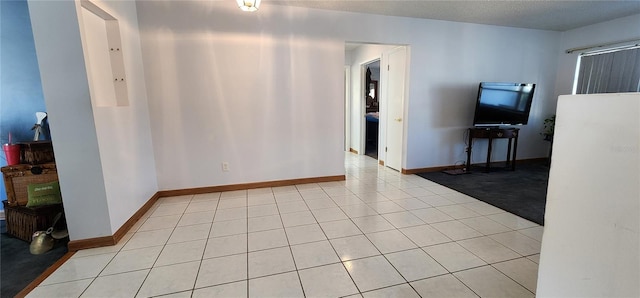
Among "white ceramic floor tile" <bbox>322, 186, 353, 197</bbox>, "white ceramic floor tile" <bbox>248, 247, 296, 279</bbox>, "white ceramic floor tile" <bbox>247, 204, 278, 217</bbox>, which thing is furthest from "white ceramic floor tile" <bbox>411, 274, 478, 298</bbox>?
"white ceramic floor tile" <bbox>322, 186, 353, 197</bbox>

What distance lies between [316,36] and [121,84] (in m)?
2.31

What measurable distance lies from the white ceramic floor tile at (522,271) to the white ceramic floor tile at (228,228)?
79.8 inches

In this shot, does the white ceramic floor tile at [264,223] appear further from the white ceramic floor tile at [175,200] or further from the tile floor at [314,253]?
the white ceramic floor tile at [175,200]

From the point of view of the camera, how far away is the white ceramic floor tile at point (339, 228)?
2229 mm

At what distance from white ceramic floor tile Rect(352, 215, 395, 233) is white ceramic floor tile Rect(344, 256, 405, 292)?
0.44 meters

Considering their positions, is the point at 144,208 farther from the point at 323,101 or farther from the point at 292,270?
the point at 323,101

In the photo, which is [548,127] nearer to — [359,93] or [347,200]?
[359,93]

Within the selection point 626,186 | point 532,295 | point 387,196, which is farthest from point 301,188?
point 626,186

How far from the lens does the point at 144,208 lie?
276 centimetres

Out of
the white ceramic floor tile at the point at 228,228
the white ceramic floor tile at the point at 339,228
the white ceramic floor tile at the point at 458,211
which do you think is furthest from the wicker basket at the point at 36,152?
the white ceramic floor tile at the point at 458,211

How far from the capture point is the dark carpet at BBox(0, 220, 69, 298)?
6.06 feet

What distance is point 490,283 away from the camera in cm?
160

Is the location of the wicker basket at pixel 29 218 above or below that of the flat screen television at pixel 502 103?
below

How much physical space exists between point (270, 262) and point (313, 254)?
1.06 feet
